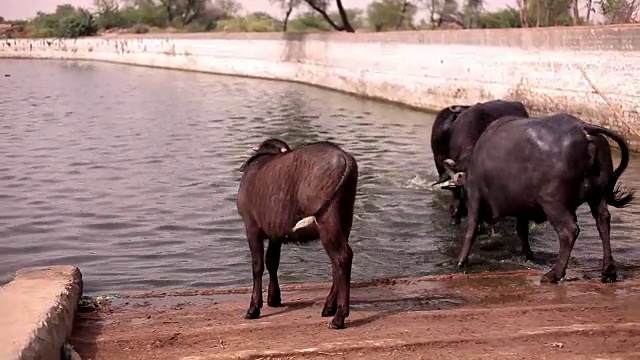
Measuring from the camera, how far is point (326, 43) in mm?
35031

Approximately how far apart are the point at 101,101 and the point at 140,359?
25.7m

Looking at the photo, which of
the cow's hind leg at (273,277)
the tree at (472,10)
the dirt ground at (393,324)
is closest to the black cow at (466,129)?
the dirt ground at (393,324)

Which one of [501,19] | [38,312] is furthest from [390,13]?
[38,312]

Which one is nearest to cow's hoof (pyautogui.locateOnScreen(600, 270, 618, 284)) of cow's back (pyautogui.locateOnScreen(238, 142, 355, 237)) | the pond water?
the pond water

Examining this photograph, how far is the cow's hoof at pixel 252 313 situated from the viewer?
20.7 feet

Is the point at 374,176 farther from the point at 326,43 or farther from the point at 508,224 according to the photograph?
the point at 326,43

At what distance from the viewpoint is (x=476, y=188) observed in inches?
334

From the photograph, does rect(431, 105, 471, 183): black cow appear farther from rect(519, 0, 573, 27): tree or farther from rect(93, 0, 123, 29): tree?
rect(93, 0, 123, 29): tree

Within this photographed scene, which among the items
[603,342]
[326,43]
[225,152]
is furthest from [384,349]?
[326,43]

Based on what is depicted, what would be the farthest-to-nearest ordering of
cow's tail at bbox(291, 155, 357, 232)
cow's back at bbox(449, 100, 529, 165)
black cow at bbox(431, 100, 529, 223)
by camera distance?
cow's back at bbox(449, 100, 529, 165)
black cow at bbox(431, 100, 529, 223)
cow's tail at bbox(291, 155, 357, 232)

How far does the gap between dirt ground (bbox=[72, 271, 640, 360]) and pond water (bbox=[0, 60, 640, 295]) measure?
1.39 m

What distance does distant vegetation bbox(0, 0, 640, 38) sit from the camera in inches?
1636

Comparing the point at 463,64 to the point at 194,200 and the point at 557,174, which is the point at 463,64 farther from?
the point at 557,174

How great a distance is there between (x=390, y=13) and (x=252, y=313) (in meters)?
59.8
